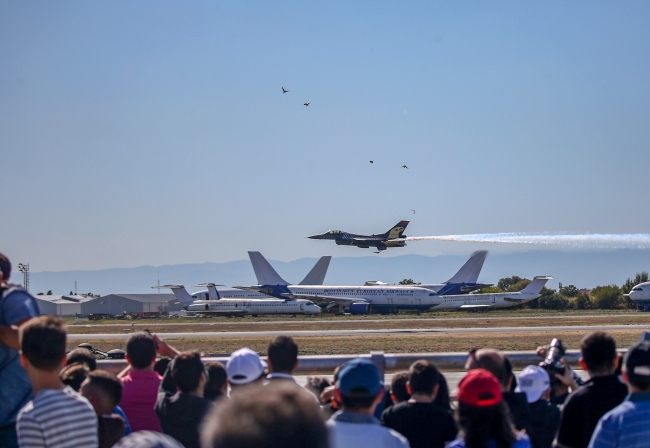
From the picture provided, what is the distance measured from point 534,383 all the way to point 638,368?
1.44 meters

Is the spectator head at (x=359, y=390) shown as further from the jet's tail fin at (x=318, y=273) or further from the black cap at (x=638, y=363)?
the jet's tail fin at (x=318, y=273)

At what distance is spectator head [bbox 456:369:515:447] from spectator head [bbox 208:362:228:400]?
264cm

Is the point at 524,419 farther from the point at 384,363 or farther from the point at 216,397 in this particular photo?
the point at 216,397

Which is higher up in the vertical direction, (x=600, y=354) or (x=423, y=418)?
(x=600, y=354)

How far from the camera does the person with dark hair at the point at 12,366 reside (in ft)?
17.6

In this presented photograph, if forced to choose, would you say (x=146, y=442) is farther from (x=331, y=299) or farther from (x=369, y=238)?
(x=331, y=299)

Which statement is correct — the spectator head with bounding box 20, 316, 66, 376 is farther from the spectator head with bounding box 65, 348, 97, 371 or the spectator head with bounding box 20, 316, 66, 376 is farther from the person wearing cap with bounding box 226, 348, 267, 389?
the spectator head with bounding box 65, 348, 97, 371

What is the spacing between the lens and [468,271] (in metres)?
81.8

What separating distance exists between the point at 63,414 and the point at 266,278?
79.4 metres

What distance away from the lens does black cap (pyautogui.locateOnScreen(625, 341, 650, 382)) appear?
4.77 metres

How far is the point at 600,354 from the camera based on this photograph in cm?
546

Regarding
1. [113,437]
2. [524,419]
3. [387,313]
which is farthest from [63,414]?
[387,313]

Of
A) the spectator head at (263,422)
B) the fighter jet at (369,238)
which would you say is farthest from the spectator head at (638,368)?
the fighter jet at (369,238)

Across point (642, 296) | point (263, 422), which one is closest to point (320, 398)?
point (263, 422)
